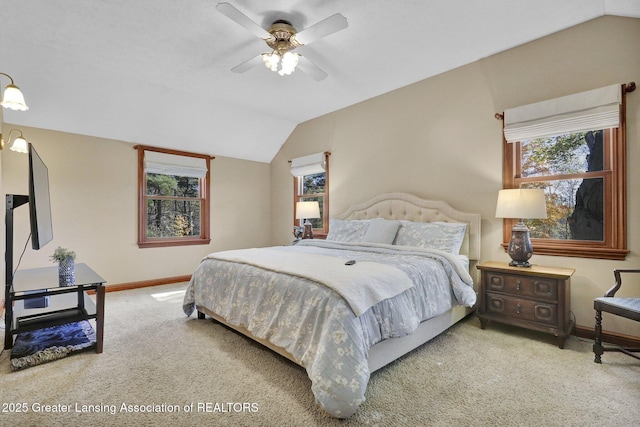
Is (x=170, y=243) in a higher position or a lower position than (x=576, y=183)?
lower

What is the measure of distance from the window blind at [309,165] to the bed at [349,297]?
5.95ft

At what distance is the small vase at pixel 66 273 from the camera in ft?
7.67

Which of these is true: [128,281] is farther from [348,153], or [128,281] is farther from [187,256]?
[348,153]

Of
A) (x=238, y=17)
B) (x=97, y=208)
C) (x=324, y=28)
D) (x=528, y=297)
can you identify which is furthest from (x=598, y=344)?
(x=97, y=208)

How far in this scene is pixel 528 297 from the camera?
261cm

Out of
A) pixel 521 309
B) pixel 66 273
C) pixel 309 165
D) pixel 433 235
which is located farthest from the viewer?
pixel 309 165

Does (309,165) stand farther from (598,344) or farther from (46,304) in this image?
(598,344)

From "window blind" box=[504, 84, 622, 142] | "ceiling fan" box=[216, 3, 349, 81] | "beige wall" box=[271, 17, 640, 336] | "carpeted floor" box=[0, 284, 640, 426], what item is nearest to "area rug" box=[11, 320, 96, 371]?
"carpeted floor" box=[0, 284, 640, 426]

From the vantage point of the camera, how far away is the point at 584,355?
92.1 inches

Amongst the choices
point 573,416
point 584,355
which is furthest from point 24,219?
point 584,355

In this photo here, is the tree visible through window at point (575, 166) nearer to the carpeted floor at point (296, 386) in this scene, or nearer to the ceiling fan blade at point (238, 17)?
the carpeted floor at point (296, 386)

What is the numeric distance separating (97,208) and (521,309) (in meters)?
5.11

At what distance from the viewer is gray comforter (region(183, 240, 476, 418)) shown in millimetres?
1637

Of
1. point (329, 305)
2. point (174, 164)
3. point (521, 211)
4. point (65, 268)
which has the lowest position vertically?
point (329, 305)
